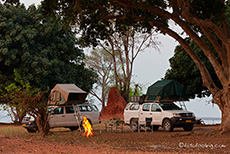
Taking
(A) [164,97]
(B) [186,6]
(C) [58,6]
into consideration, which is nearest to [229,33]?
(B) [186,6]

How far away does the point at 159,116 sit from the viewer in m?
19.8

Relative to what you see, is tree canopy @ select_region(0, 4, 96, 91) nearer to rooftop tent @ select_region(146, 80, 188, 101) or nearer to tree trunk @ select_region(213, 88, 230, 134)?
rooftop tent @ select_region(146, 80, 188, 101)

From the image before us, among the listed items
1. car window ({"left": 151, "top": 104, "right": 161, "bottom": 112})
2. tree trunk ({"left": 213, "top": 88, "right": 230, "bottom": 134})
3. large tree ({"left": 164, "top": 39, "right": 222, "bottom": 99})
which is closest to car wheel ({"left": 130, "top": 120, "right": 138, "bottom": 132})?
car window ({"left": 151, "top": 104, "right": 161, "bottom": 112})

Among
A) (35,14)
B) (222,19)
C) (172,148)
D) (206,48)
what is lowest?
(172,148)

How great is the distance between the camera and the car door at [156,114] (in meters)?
19.8

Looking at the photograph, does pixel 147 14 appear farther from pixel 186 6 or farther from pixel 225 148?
pixel 225 148

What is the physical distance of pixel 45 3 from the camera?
16.0 metres

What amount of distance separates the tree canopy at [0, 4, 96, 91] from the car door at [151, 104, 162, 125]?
38.8 feet

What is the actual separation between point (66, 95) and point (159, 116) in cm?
588

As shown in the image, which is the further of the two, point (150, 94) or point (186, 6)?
point (150, 94)

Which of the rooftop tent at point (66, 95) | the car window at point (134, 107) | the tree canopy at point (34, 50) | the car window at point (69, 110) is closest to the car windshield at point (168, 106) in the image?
the car window at point (134, 107)

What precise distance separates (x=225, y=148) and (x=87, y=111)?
11396 millimetres

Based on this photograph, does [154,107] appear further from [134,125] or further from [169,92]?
[169,92]

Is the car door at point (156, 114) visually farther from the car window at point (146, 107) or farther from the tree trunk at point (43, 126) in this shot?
the tree trunk at point (43, 126)
